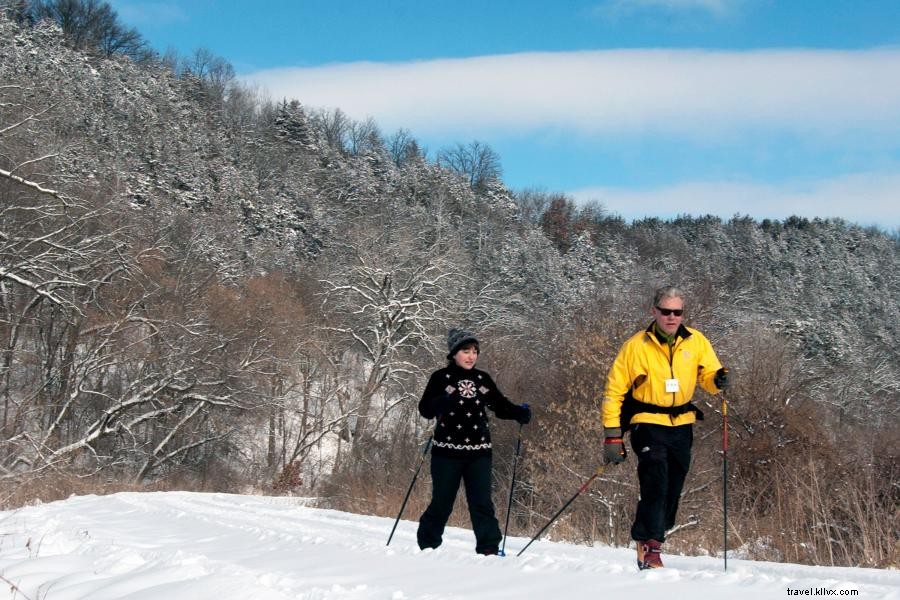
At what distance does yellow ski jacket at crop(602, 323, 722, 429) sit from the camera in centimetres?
604

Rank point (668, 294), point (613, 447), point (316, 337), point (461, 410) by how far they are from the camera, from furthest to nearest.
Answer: point (316, 337) → point (461, 410) → point (668, 294) → point (613, 447)

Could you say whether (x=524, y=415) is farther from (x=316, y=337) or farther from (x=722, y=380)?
(x=316, y=337)

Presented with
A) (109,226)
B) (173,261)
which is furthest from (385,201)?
(109,226)

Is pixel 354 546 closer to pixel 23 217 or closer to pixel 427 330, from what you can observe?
pixel 23 217

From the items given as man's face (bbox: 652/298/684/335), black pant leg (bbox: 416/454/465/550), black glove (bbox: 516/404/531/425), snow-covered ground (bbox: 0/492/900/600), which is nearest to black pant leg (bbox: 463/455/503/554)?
black pant leg (bbox: 416/454/465/550)

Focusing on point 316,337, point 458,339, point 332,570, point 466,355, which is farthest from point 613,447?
point 316,337

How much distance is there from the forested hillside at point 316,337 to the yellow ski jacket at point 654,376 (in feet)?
7.05

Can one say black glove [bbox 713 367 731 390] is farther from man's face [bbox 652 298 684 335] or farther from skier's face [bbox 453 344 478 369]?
skier's face [bbox 453 344 478 369]

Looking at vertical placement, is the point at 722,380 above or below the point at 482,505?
above

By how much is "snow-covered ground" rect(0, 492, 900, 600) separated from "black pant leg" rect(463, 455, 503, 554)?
12.2 inches

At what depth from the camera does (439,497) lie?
7.20 metres

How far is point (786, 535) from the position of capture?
318 inches

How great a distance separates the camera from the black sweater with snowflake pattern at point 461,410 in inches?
281

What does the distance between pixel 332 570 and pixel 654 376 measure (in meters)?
2.53
